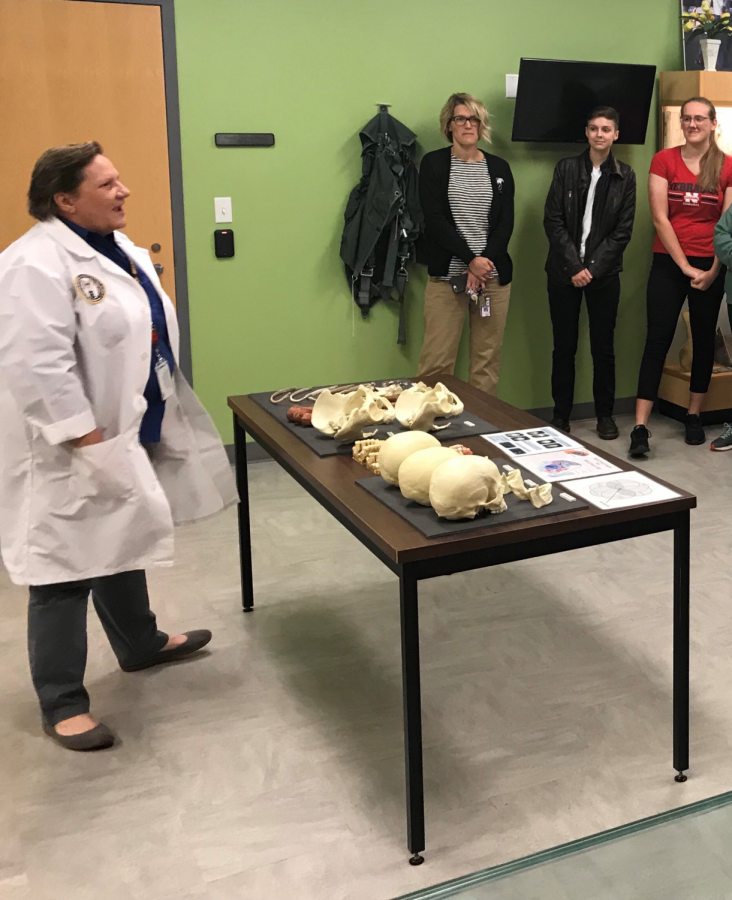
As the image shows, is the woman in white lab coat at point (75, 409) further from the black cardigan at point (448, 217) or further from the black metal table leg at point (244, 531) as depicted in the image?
the black cardigan at point (448, 217)

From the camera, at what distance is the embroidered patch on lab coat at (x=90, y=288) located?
2348 mm

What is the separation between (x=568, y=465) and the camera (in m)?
2.49

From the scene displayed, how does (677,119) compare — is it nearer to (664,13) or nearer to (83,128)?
(664,13)

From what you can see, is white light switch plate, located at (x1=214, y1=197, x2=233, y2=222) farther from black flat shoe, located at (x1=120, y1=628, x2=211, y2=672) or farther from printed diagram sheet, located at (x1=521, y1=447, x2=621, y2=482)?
printed diagram sheet, located at (x1=521, y1=447, x2=621, y2=482)

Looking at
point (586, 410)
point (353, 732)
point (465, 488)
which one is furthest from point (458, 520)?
point (586, 410)

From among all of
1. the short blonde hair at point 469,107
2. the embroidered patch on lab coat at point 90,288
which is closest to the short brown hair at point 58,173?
the embroidered patch on lab coat at point 90,288

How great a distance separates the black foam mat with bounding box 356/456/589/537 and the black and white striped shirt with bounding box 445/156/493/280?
9.42 feet

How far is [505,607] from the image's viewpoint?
3393 millimetres

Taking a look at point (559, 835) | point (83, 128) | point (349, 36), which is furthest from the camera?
point (349, 36)

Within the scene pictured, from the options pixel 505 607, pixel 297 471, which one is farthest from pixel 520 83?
pixel 297 471

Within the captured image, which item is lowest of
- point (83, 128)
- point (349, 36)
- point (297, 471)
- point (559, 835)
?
point (559, 835)

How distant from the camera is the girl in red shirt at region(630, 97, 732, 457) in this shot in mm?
4953

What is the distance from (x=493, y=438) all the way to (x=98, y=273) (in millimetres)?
1125

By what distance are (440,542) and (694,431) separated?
140 inches
